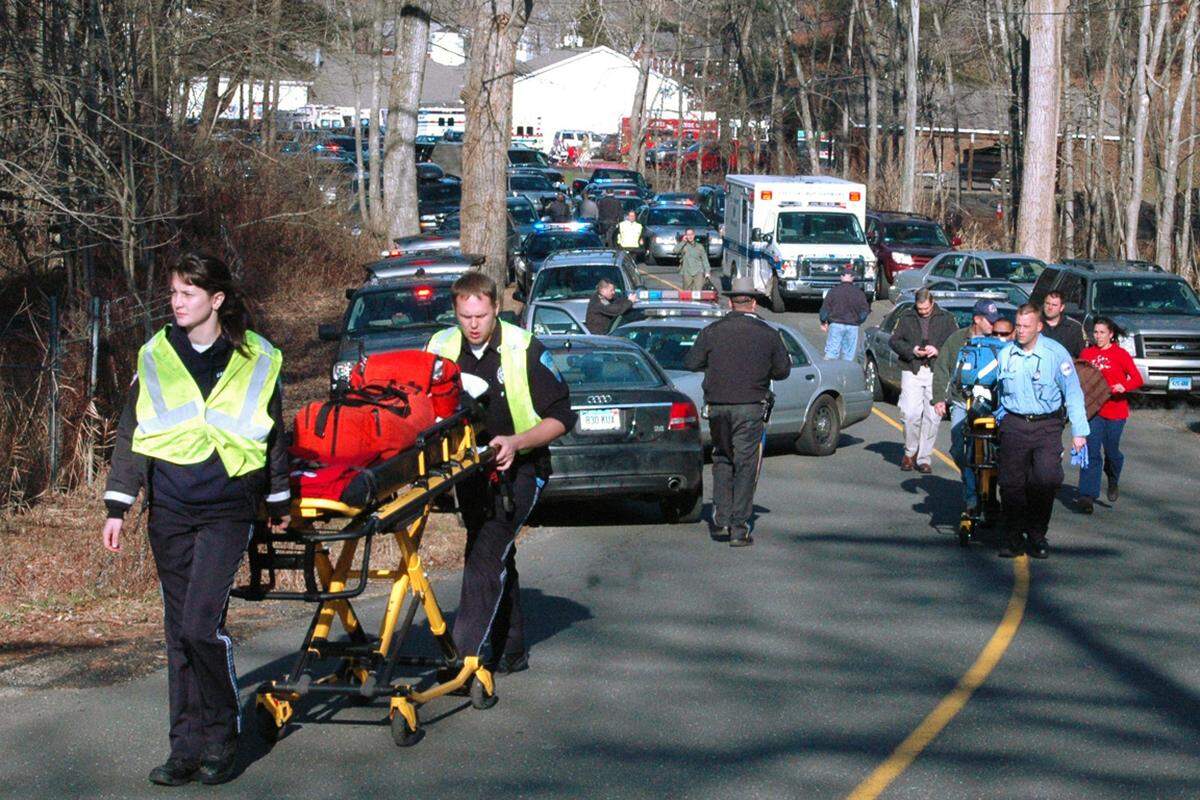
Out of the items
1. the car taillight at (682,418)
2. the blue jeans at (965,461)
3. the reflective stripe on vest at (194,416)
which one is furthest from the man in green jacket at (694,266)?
the reflective stripe on vest at (194,416)

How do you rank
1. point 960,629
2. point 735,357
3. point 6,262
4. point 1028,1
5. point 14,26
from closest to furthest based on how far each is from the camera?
point 960,629 < point 735,357 < point 14,26 < point 6,262 < point 1028,1

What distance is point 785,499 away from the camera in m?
14.9

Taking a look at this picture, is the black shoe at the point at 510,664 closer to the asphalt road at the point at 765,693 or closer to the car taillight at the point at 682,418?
the asphalt road at the point at 765,693

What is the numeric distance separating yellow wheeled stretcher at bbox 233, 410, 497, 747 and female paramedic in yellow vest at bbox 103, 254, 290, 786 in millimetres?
178

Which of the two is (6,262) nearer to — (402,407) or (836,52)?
(402,407)

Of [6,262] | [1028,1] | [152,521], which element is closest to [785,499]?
[152,521]

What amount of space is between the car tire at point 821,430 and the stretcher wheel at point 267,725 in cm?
1142

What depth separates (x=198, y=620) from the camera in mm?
6027

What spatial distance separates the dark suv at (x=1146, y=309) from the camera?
21.6m

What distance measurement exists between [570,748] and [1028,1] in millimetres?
30052

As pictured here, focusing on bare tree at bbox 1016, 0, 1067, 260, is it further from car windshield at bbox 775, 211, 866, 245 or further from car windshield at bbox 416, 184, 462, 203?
car windshield at bbox 416, 184, 462, 203

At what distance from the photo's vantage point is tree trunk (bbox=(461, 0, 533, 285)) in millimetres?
21828

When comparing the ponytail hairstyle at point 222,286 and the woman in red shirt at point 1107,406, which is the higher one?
the ponytail hairstyle at point 222,286

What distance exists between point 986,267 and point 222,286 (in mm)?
26641
